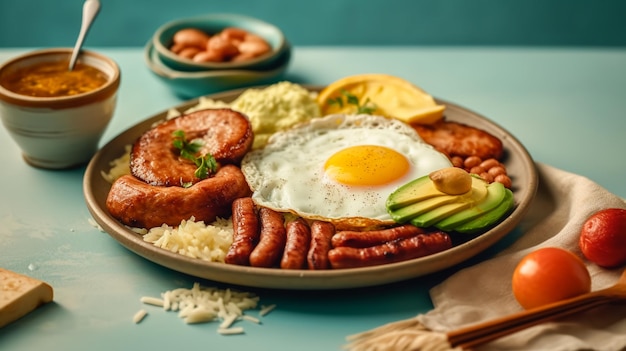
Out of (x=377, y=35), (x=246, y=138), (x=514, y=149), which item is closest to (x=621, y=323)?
(x=514, y=149)

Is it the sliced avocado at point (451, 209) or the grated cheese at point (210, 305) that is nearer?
the grated cheese at point (210, 305)

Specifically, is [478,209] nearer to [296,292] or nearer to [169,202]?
[296,292]

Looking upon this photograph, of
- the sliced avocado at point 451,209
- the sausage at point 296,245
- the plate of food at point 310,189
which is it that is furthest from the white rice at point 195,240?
the sliced avocado at point 451,209

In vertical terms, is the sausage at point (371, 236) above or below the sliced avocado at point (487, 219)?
below

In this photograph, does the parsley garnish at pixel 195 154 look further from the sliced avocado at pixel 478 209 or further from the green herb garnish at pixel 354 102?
the sliced avocado at pixel 478 209

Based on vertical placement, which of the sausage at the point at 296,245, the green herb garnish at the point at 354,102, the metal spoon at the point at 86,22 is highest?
the metal spoon at the point at 86,22

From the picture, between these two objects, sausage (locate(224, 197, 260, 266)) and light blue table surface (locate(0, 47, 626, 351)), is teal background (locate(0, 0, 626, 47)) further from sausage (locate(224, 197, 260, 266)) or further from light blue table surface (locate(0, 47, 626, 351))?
sausage (locate(224, 197, 260, 266))
